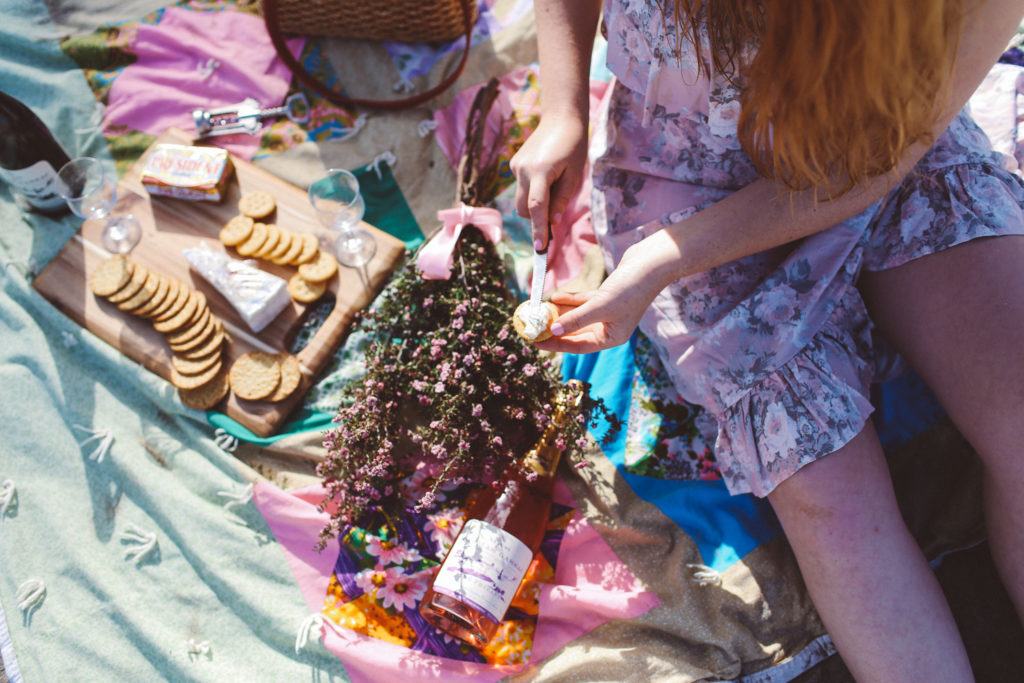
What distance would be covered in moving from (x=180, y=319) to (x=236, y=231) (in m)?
0.26

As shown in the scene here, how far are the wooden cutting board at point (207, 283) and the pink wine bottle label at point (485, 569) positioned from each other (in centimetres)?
62

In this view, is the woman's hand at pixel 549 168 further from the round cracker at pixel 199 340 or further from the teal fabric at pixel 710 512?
the round cracker at pixel 199 340

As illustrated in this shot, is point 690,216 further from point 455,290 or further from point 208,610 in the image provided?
point 208,610

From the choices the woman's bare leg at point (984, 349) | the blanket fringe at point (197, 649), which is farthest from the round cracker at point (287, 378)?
the woman's bare leg at point (984, 349)

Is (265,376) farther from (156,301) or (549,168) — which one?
(549,168)

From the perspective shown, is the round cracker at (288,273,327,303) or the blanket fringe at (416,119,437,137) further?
the blanket fringe at (416,119,437,137)

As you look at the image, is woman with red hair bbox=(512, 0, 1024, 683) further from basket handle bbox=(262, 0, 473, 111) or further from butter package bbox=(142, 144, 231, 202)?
butter package bbox=(142, 144, 231, 202)

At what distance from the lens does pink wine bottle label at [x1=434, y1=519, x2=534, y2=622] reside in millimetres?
1323

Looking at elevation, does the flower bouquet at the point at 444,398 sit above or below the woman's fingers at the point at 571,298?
below

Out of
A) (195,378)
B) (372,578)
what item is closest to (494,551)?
(372,578)

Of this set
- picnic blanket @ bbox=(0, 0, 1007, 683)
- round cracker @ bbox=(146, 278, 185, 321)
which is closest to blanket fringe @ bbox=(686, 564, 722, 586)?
picnic blanket @ bbox=(0, 0, 1007, 683)

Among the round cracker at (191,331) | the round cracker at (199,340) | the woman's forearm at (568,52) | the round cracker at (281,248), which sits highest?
the woman's forearm at (568,52)

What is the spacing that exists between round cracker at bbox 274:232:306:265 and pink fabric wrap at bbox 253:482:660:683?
532 millimetres

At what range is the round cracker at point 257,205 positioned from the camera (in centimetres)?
183
